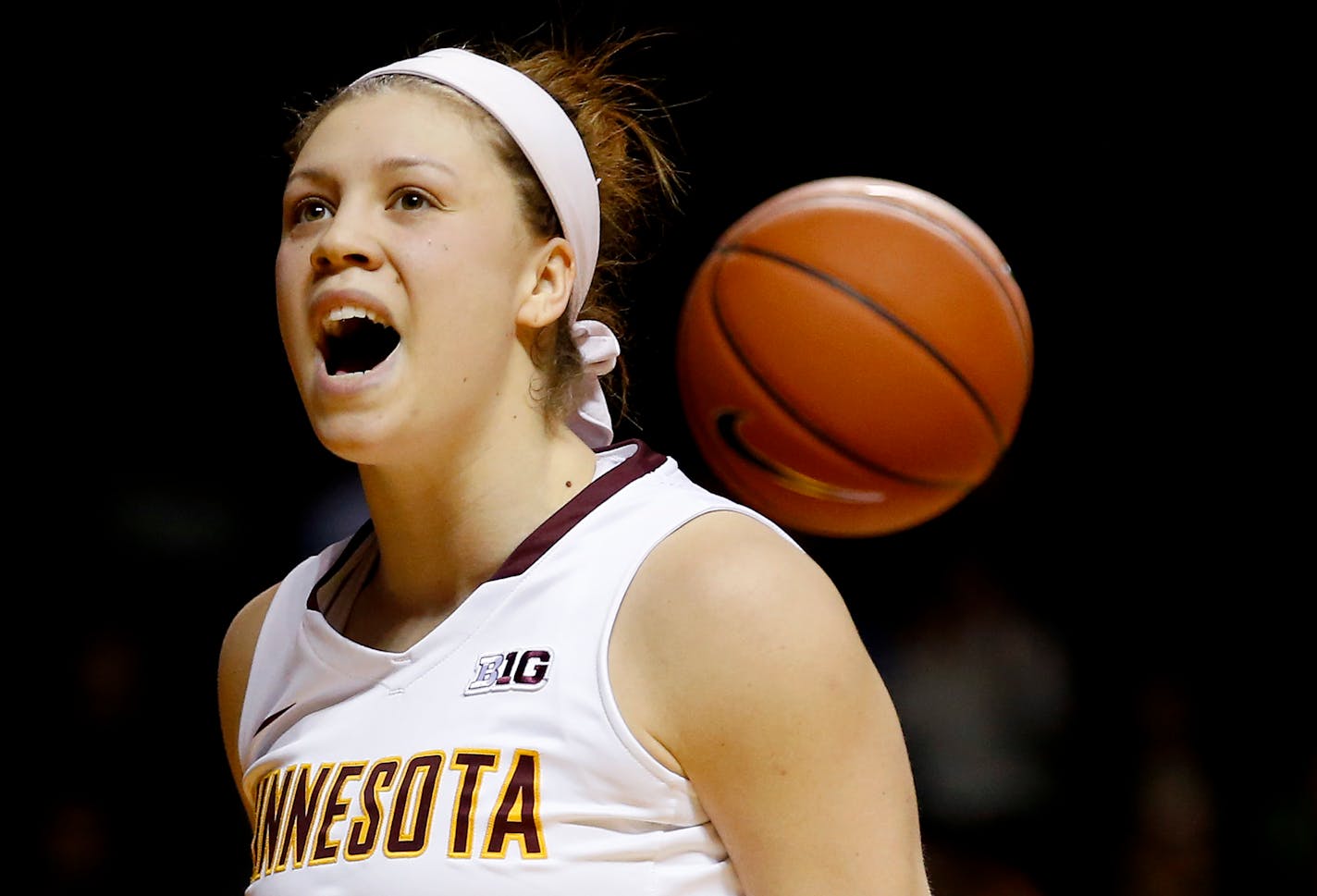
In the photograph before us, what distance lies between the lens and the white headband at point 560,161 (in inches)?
67.4

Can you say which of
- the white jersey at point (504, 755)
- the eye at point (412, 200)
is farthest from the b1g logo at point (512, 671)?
the eye at point (412, 200)

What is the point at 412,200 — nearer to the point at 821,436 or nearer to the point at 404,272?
the point at 404,272

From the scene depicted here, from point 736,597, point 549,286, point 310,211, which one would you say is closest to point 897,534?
point 549,286

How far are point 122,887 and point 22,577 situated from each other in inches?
32.9

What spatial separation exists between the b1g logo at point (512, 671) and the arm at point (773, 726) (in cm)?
8

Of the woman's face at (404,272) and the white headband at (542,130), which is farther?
the white headband at (542,130)

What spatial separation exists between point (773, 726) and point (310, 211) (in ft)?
2.45

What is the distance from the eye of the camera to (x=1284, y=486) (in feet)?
15.6

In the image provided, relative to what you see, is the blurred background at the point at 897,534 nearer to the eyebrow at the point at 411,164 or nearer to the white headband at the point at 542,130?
the white headband at the point at 542,130

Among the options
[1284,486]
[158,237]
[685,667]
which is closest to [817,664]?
[685,667]

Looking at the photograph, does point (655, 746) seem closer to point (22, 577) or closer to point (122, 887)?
point (122, 887)

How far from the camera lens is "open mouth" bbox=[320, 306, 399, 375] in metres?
1.59

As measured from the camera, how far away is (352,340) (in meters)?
1.75

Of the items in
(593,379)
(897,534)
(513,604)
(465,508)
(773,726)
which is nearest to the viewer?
(773,726)
